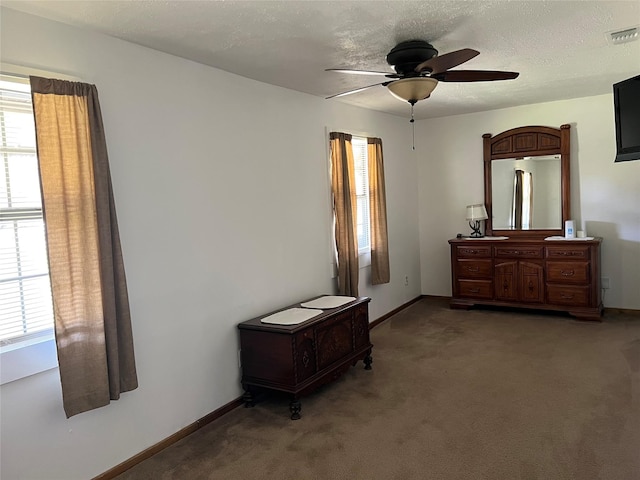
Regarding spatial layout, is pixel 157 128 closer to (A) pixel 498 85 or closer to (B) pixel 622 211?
(A) pixel 498 85

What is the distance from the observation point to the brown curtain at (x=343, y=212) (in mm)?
4598

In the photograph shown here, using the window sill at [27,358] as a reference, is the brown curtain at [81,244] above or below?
above

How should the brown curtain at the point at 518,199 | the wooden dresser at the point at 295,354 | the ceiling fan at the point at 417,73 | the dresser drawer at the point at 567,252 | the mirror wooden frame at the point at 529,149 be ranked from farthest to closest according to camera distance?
the brown curtain at the point at 518,199
the mirror wooden frame at the point at 529,149
the dresser drawer at the point at 567,252
the wooden dresser at the point at 295,354
the ceiling fan at the point at 417,73

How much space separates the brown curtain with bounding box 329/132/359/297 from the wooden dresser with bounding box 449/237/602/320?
1794mm

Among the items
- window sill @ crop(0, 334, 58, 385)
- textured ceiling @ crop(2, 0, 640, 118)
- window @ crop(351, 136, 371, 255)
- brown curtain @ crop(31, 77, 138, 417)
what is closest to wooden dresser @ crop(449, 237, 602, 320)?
window @ crop(351, 136, 371, 255)

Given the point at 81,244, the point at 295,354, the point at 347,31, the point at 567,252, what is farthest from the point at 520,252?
the point at 81,244

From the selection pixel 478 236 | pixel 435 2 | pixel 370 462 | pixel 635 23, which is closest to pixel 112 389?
pixel 370 462

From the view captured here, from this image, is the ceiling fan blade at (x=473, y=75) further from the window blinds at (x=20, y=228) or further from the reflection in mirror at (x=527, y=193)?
the reflection in mirror at (x=527, y=193)

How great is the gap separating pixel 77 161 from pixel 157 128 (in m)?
0.65

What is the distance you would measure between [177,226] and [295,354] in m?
1.19

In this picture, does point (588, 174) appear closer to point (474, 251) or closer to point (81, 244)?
point (474, 251)

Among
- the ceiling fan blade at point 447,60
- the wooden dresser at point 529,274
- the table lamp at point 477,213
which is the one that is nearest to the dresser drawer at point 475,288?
the wooden dresser at point 529,274

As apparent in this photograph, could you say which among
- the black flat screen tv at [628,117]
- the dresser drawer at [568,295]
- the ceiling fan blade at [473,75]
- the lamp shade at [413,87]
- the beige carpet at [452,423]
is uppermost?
the ceiling fan blade at [473,75]

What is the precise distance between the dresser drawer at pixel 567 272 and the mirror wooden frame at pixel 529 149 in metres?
0.53
